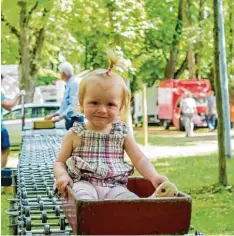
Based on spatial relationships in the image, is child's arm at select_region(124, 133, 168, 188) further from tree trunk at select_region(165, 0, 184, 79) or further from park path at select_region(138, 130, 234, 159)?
tree trunk at select_region(165, 0, 184, 79)

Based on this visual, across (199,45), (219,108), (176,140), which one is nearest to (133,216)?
(219,108)

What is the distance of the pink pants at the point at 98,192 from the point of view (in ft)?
12.3

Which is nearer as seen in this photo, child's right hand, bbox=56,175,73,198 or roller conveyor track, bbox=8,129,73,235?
child's right hand, bbox=56,175,73,198

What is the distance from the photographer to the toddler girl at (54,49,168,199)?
3.85m

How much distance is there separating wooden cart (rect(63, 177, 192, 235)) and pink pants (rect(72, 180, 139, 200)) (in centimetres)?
40

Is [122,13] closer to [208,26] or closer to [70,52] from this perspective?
[208,26]

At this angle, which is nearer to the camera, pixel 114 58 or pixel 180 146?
pixel 114 58

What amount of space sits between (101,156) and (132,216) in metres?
0.84

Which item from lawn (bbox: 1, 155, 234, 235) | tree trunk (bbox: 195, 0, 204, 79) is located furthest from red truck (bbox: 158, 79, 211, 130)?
lawn (bbox: 1, 155, 234, 235)

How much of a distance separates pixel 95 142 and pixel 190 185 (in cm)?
951

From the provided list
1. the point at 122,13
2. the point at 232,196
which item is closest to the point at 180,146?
the point at 122,13

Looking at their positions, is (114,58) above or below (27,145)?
above

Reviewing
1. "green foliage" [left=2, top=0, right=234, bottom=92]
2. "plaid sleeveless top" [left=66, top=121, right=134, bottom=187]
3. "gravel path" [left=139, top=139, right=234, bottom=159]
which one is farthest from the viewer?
"gravel path" [left=139, top=139, right=234, bottom=159]

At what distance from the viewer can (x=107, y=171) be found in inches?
157
